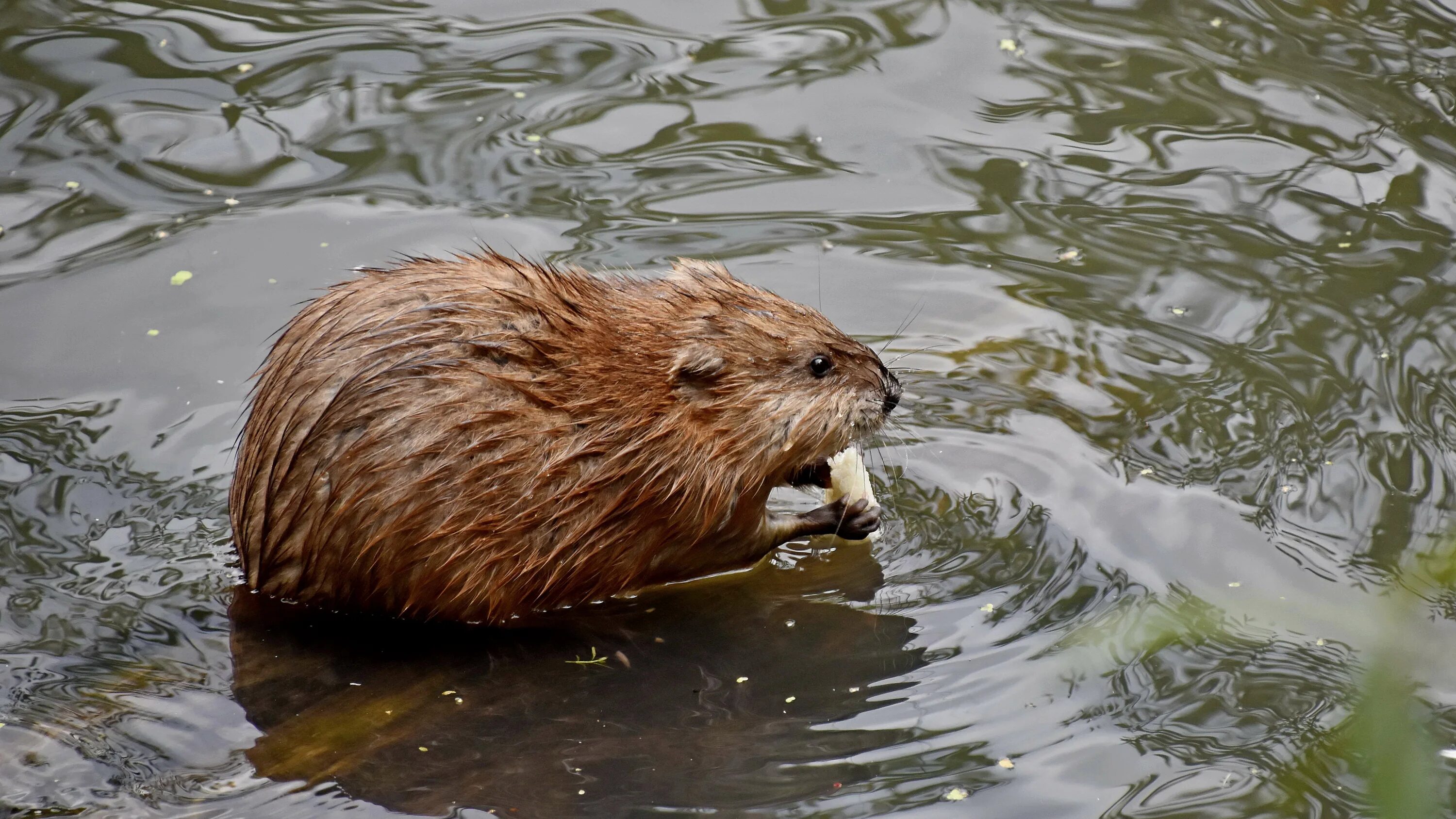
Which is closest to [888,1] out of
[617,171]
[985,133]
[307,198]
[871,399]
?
[985,133]

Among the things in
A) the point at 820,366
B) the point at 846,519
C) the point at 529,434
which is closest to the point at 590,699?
the point at 529,434

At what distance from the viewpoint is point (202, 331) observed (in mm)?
4750

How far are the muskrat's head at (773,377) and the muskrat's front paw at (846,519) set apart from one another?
0.49 ft

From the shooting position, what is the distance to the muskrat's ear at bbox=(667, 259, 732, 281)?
402 centimetres

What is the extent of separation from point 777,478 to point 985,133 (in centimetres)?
236

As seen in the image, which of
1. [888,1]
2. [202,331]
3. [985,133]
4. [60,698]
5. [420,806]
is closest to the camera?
[420,806]

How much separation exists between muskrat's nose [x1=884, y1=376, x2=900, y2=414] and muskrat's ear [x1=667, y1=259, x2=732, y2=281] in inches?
20.8

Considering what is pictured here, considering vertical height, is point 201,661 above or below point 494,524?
below

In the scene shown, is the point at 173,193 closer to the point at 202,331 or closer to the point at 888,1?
the point at 202,331

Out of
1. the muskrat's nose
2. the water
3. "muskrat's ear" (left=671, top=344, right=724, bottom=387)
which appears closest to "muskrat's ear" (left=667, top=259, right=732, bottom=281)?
"muskrat's ear" (left=671, top=344, right=724, bottom=387)

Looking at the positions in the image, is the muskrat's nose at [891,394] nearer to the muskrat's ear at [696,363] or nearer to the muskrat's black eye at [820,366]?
the muskrat's black eye at [820,366]

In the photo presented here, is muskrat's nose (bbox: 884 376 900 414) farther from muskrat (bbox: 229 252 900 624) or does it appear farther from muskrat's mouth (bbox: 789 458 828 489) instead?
muskrat's mouth (bbox: 789 458 828 489)

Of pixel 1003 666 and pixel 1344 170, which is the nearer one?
pixel 1003 666

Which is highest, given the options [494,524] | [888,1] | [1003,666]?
[888,1]
